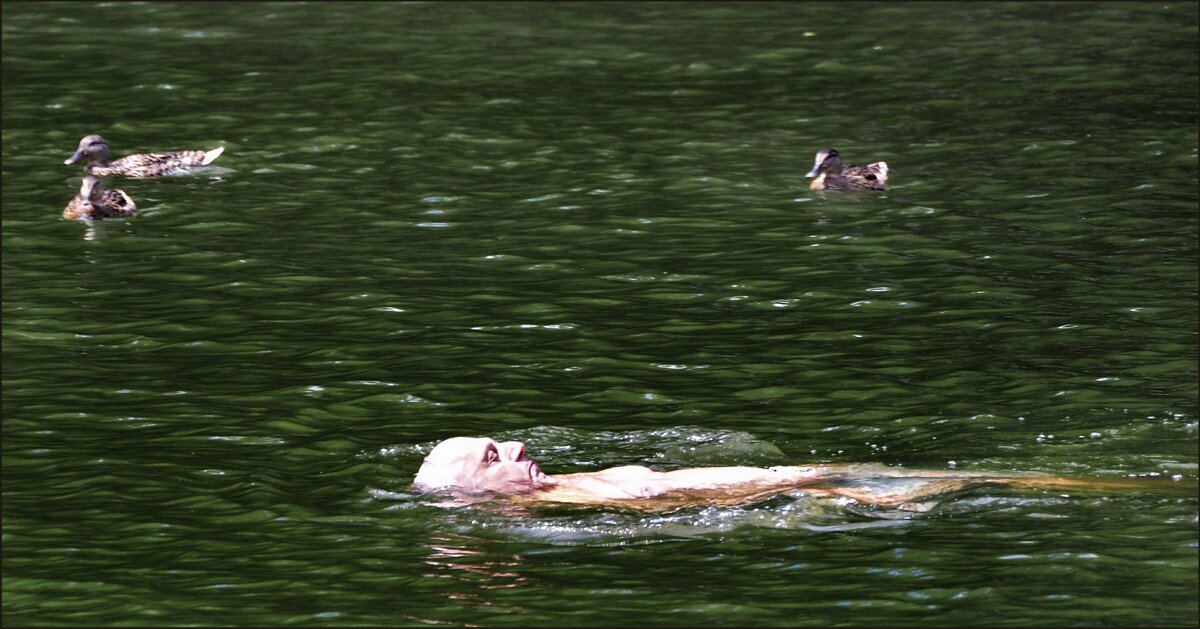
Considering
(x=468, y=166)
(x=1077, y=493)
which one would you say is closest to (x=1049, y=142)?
(x=468, y=166)

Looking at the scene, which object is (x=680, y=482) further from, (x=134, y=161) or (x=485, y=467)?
(x=134, y=161)

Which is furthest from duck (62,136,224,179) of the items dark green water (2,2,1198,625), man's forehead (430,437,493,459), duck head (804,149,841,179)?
man's forehead (430,437,493,459)

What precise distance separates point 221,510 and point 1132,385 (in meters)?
6.98

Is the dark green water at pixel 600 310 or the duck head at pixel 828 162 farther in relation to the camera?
the duck head at pixel 828 162

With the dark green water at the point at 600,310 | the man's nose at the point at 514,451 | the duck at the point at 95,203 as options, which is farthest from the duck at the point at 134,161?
the man's nose at the point at 514,451

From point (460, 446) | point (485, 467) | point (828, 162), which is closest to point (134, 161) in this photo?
point (828, 162)

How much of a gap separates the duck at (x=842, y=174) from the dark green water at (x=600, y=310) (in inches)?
6.4

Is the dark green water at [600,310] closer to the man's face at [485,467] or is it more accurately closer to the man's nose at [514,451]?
the man's face at [485,467]

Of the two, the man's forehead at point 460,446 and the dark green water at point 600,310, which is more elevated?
the man's forehead at point 460,446

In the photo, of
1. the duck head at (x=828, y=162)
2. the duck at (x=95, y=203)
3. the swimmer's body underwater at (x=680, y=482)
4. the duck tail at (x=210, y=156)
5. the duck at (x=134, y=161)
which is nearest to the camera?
the swimmer's body underwater at (x=680, y=482)

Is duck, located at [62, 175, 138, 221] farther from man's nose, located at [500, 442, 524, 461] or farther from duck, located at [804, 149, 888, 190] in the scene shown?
man's nose, located at [500, 442, 524, 461]

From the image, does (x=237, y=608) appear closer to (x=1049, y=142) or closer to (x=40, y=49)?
(x=1049, y=142)

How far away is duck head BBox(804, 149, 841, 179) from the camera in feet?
69.8

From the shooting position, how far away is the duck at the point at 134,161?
22.5m
